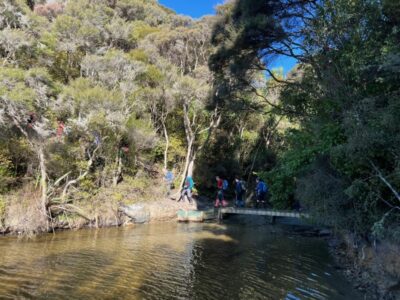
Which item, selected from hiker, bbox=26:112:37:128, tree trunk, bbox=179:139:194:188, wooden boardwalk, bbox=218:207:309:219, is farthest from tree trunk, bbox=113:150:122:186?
wooden boardwalk, bbox=218:207:309:219

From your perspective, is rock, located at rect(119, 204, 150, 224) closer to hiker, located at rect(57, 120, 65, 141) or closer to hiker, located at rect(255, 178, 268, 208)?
hiker, located at rect(57, 120, 65, 141)

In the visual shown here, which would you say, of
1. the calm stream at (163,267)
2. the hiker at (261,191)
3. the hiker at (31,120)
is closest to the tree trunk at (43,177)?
the hiker at (31,120)

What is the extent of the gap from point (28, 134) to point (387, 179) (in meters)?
13.0

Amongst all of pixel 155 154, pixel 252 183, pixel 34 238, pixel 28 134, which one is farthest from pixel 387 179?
pixel 252 183

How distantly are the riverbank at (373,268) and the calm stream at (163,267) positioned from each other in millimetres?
416

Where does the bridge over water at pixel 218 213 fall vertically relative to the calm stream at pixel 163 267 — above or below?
above

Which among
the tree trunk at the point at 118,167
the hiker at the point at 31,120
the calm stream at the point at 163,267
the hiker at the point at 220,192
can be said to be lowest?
the calm stream at the point at 163,267

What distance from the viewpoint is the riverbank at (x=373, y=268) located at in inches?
295

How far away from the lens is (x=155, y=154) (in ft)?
76.5

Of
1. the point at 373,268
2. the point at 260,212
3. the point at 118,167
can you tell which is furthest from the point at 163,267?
the point at 118,167

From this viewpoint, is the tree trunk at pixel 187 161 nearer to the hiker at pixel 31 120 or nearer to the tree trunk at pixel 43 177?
the tree trunk at pixel 43 177

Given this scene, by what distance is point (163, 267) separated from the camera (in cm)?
973

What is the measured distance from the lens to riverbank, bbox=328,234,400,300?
749cm

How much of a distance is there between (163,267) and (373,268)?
19.2 feet
